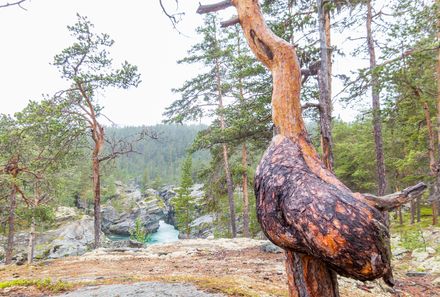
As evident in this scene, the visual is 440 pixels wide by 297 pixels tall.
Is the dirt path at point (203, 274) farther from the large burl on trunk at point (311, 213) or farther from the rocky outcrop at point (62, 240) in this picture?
the rocky outcrop at point (62, 240)

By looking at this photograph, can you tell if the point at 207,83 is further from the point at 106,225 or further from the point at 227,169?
the point at 106,225

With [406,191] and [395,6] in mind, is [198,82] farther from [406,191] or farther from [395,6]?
[406,191]

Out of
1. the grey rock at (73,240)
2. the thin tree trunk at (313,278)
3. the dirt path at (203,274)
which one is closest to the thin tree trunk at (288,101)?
the thin tree trunk at (313,278)

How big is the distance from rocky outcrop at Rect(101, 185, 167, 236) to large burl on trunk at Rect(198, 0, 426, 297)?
44.8 meters

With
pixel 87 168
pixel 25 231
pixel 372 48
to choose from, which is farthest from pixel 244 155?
pixel 87 168

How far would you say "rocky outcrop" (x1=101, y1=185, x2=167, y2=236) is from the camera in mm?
46656

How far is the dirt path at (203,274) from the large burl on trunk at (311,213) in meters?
Result: 2.83

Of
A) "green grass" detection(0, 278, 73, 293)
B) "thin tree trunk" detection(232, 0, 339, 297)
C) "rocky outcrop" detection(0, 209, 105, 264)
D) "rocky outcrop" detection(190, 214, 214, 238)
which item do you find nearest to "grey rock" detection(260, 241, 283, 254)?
"green grass" detection(0, 278, 73, 293)

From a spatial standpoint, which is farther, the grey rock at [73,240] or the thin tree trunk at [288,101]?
the grey rock at [73,240]

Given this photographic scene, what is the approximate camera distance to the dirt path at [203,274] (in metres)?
5.18

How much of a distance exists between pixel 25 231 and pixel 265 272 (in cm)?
3355

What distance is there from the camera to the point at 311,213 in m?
1.50

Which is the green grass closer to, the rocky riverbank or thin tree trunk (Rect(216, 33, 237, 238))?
the rocky riverbank

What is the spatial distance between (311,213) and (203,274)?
6.03 meters
